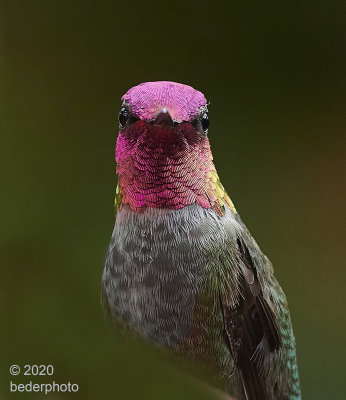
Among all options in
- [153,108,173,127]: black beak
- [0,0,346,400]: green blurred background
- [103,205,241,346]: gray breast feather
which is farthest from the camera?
[0,0,346,400]: green blurred background

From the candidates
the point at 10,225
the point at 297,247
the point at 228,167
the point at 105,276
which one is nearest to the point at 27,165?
the point at 10,225

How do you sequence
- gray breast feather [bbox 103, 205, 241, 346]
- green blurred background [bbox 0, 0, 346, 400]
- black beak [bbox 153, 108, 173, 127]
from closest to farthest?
black beak [bbox 153, 108, 173, 127] → gray breast feather [bbox 103, 205, 241, 346] → green blurred background [bbox 0, 0, 346, 400]

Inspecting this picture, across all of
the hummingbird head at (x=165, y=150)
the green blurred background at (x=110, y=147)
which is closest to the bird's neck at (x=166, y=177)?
the hummingbird head at (x=165, y=150)

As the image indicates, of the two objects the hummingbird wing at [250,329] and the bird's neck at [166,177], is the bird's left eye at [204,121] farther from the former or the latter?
the hummingbird wing at [250,329]

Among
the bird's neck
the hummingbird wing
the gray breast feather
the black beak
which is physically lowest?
the hummingbird wing

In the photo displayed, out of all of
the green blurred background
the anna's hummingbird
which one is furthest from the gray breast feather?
the green blurred background

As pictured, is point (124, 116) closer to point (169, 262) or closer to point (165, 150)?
point (165, 150)

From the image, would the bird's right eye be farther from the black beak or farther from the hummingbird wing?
the hummingbird wing
